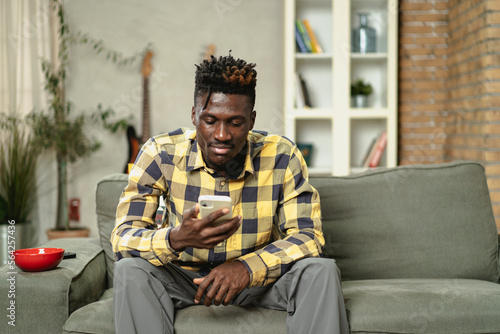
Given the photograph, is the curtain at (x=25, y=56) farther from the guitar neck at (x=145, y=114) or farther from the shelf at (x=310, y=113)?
the shelf at (x=310, y=113)

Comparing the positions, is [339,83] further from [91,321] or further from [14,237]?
[91,321]

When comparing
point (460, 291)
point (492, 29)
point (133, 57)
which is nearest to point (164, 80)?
point (133, 57)

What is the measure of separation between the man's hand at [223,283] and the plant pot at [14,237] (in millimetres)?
2045

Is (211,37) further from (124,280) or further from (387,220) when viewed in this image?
(124,280)

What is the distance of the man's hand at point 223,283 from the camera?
143 cm

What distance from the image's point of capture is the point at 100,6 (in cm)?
384

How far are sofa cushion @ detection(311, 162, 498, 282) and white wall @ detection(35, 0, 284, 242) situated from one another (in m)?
1.85

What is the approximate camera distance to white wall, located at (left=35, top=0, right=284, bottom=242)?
385cm

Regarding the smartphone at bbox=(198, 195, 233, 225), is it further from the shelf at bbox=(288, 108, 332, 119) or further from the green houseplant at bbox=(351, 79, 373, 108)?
the green houseplant at bbox=(351, 79, 373, 108)

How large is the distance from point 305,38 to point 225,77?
2.18 metres

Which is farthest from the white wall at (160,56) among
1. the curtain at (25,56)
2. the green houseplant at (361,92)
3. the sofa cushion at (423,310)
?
the sofa cushion at (423,310)

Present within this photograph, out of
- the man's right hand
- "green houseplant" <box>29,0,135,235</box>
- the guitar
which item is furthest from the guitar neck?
the man's right hand

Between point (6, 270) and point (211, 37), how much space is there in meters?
2.61

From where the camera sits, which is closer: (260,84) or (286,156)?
(286,156)
